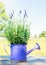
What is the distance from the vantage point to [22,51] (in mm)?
1540

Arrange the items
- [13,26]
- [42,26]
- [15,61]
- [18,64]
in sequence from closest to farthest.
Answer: [18,64], [15,61], [13,26], [42,26]

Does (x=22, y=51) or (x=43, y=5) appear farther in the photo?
(x=43, y=5)

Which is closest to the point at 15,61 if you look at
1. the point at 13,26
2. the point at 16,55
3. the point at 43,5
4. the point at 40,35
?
the point at 16,55

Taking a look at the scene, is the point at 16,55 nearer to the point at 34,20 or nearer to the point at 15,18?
the point at 15,18

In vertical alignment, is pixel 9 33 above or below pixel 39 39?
above

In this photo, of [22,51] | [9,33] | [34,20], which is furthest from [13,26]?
[34,20]

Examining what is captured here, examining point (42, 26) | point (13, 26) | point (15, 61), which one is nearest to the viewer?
point (15, 61)

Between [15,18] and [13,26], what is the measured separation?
11 cm

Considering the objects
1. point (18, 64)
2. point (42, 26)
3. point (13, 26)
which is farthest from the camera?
point (42, 26)

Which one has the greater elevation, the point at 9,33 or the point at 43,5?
the point at 43,5

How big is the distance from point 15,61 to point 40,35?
1.23m

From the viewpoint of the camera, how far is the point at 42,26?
2682mm

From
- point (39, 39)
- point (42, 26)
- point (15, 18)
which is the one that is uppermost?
point (15, 18)

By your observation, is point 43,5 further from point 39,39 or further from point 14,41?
point 14,41
